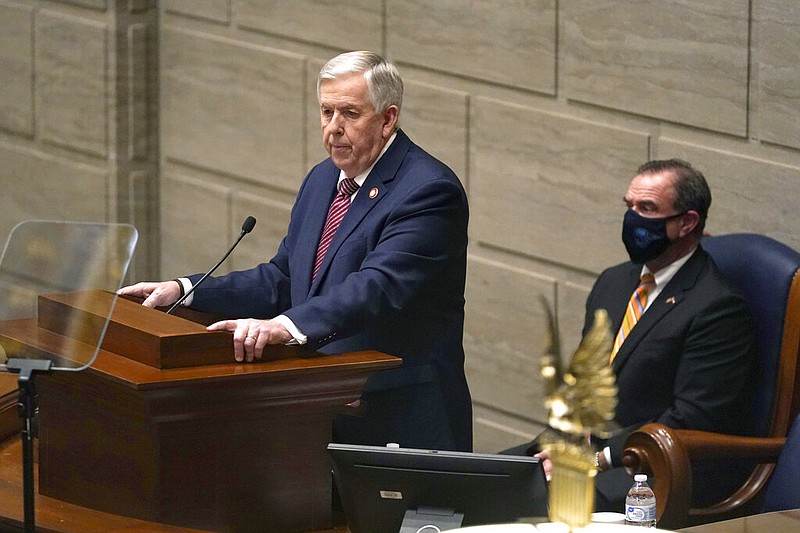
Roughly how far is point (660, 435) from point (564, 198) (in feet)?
5.52

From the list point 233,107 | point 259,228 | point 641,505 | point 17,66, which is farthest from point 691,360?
point 17,66

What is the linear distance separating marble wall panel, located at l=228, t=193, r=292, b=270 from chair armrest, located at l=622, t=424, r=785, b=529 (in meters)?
2.91

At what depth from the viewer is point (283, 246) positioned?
12.9ft

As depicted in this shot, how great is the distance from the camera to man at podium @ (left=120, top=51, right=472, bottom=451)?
3438mm

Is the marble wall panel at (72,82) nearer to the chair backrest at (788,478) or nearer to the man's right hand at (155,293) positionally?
the man's right hand at (155,293)

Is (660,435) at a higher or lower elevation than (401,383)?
lower

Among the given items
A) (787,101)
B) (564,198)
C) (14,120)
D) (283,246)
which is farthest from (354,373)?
(14,120)

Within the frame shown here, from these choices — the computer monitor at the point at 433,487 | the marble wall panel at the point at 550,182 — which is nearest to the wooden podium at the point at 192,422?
the computer monitor at the point at 433,487

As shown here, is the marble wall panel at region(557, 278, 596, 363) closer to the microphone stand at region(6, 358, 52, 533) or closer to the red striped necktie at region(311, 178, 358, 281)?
the red striped necktie at region(311, 178, 358, 281)

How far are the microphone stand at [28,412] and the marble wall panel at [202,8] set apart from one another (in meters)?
4.24

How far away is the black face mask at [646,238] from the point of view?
14.0ft

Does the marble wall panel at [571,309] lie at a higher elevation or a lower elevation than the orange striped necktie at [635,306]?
lower

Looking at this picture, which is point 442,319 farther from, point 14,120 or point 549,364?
point 14,120

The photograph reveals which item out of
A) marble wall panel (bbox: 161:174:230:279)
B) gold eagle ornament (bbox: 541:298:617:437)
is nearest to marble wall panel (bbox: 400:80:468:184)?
marble wall panel (bbox: 161:174:230:279)
